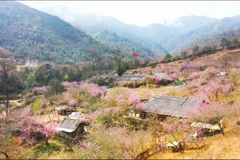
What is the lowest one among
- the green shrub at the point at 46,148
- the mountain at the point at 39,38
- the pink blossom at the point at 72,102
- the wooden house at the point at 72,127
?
the green shrub at the point at 46,148

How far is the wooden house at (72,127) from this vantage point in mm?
20062

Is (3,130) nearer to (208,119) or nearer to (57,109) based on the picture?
(57,109)

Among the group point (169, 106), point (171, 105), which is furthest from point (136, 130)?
point (171, 105)

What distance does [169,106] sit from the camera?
78.1 ft

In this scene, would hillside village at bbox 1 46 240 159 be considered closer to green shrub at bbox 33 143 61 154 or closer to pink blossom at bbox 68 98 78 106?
green shrub at bbox 33 143 61 154

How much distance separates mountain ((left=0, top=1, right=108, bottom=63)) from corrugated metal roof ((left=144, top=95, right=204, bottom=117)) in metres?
77.4

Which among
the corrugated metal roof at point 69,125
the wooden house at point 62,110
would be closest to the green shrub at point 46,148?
the corrugated metal roof at point 69,125

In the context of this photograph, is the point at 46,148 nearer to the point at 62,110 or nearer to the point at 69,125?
the point at 69,125

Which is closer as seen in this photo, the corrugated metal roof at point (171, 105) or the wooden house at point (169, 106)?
the wooden house at point (169, 106)

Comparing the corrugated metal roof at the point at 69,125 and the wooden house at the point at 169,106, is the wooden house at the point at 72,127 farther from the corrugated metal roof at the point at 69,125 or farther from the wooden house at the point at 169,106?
the wooden house at the point at 169,106

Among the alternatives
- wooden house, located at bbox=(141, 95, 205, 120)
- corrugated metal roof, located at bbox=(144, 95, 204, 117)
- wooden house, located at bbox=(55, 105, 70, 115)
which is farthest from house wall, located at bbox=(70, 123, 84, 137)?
wooden house, located at bbox=(55, 105, 70, 115)

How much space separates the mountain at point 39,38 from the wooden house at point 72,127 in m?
78.8

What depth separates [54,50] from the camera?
111438mm

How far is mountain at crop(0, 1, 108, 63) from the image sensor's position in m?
102
